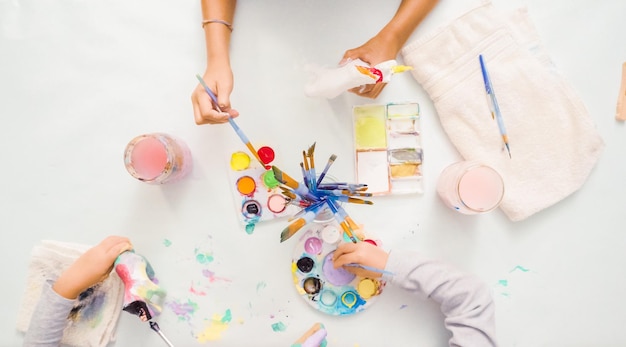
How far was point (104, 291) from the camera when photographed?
32.1 inches

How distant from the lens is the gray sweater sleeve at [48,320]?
0.76 metres

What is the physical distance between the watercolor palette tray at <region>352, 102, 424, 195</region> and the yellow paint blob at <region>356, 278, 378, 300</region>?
148mm

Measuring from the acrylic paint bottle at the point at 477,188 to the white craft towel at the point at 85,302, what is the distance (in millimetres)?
582

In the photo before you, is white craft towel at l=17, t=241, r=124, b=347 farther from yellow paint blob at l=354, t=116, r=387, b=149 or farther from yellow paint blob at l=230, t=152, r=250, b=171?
yellow paint blob at l=354, t=116, r=387, b=149

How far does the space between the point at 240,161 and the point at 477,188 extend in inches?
15.4

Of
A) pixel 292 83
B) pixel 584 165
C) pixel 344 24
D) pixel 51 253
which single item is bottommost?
pixel 51 253

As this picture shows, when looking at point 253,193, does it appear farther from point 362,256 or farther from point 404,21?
Result: point 404,21

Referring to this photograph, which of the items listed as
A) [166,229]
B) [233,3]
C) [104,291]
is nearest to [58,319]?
[104,291]

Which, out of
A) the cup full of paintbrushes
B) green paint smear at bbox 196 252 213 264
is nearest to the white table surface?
green paint smear at bbox 196 252 213 264

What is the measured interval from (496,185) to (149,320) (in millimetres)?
594

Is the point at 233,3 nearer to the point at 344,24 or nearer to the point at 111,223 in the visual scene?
the point at 344,24

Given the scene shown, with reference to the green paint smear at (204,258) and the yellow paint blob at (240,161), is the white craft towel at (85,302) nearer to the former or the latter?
the green paint smear at (204,258)

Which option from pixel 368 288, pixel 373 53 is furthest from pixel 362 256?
pixel 373 53

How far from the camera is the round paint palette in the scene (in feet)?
2.60
